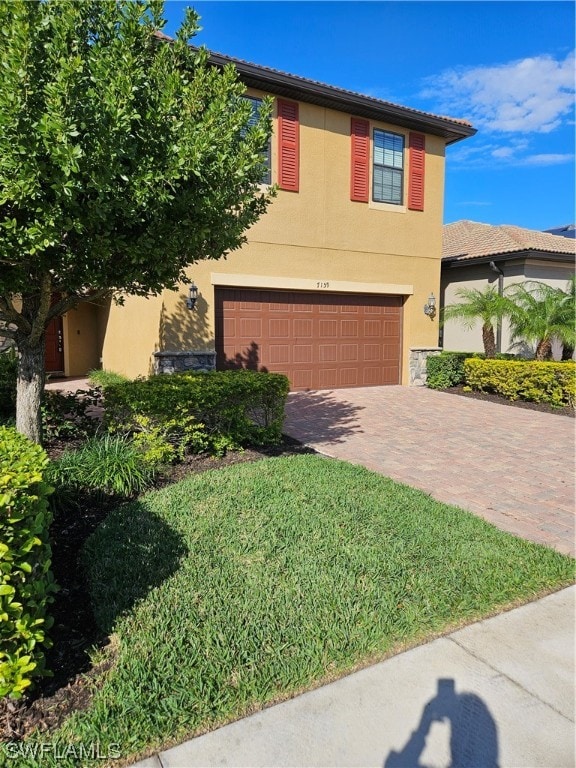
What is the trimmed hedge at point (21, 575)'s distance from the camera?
76.8 inches

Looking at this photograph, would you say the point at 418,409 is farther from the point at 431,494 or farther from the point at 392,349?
the point at 431,494

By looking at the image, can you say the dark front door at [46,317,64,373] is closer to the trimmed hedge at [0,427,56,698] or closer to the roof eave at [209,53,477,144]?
the roof eave at [209,53,477,144]

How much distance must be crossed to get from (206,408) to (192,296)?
4.99 m

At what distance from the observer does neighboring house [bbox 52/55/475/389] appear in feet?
33.2

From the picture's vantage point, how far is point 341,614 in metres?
2.74

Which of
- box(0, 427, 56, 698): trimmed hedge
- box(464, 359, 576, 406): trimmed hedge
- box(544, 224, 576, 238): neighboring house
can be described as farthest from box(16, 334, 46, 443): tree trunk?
box(544, 224, 576, 238): neighboring house

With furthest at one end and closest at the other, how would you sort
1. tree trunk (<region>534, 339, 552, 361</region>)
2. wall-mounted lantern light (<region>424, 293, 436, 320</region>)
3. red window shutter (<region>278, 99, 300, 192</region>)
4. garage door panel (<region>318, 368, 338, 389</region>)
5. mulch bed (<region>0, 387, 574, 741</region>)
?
wall-mounted lantern light (<region>424, 293, 436, 320</region>), garage door panel (<region>318, 368, 338, 389</region>), tree trunk (<region>534, 339, 552, 361</region>), red window shutter (<region>278, 99, 300, 192</region>), mulch bed (<region>0, 387, 574, 741</region>)

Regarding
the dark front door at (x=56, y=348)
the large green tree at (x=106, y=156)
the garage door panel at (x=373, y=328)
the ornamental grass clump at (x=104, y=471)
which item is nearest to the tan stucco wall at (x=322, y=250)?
the garage door panel at (x=373, y=328)

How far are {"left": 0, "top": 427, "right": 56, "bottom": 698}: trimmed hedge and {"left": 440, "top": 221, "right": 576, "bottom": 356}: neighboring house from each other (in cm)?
1395

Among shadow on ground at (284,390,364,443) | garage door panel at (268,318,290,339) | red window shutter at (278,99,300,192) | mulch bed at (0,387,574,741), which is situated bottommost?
mulch bed at (0,387,574,741)

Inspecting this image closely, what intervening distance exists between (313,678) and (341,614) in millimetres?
481

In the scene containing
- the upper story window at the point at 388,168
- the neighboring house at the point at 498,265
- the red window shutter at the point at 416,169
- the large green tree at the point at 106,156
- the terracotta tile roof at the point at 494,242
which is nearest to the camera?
the large green tree at the point at 106,156

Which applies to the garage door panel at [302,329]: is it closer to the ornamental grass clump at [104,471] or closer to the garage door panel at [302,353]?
the garage door panel at [302,353]

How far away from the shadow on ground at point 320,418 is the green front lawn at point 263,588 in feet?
9.44
